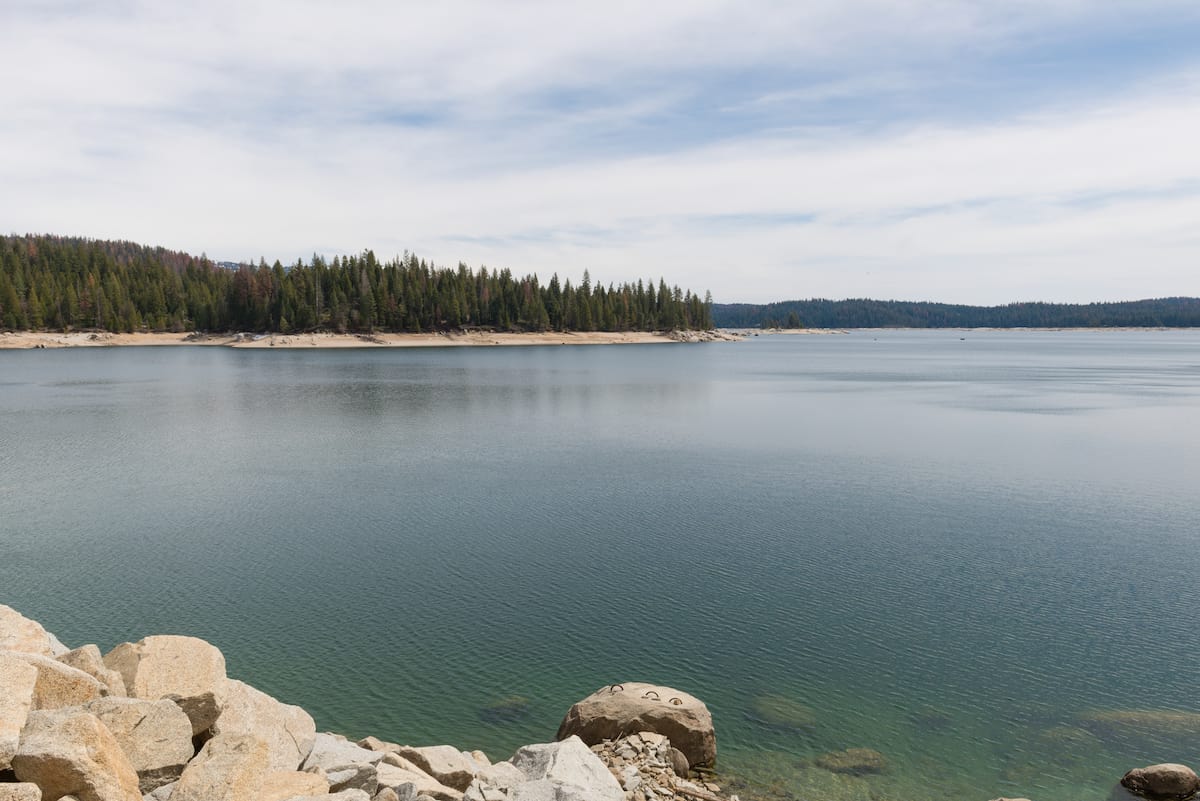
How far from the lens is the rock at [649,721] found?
13.1 meters

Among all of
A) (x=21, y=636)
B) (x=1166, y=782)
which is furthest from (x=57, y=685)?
(x=1166, y=782)

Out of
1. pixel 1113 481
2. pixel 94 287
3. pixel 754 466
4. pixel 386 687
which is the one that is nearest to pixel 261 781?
pixel 386 687

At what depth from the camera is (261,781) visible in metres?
9.38

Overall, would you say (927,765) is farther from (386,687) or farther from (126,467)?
(126,467)

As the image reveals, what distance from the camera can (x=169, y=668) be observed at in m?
12.1

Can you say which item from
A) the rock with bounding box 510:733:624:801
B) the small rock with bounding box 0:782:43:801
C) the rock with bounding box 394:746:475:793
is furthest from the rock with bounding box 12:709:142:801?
the rock with bounding box 510:733:624:801

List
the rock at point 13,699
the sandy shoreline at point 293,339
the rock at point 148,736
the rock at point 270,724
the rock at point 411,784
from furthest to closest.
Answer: the sandy shoreline at point 293,339 → the rock at point 270,724 → the rock at point 411,784 → the rock at point 148,736 → the rock at point 13,699

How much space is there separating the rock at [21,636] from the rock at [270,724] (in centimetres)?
275

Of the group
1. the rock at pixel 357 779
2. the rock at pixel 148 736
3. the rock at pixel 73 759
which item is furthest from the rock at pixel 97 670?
the rock at pixel 357 779

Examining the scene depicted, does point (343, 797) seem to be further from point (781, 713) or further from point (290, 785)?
point (781, 713)

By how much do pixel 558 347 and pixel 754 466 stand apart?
14207 centimetres

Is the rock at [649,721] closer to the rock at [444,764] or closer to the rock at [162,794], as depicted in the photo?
the rock at [444,764]

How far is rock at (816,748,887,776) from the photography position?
42.6ft

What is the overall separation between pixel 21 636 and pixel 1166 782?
17.0m
